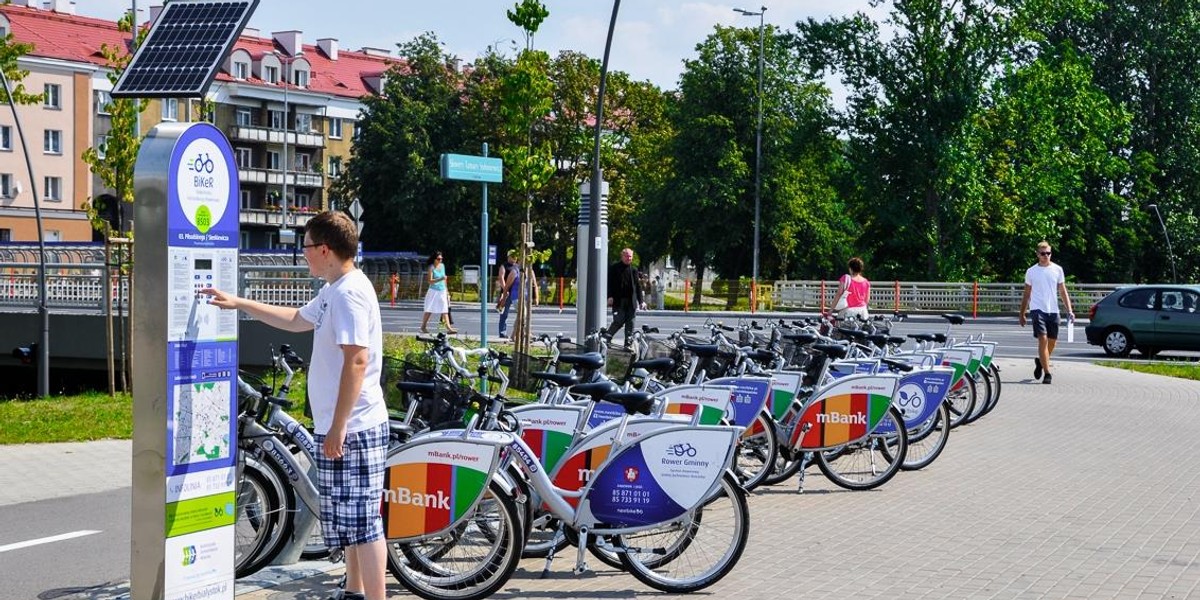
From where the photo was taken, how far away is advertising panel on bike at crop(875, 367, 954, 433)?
11.3 metres

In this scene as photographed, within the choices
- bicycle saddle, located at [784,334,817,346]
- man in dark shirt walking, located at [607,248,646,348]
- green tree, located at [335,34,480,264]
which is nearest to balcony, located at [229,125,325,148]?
green tree, located at [335,34,480,264]

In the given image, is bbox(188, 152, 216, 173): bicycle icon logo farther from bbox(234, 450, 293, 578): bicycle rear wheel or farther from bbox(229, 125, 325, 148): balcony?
bbox(229, 125, 325, 148): balcony

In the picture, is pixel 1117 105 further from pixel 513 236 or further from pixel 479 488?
pixel 479 488

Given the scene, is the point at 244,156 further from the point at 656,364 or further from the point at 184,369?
the point at 184,369

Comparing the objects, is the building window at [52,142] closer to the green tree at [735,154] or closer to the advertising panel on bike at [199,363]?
the green tree at [735,154]

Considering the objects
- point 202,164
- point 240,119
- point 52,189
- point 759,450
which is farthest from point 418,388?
point 240,119

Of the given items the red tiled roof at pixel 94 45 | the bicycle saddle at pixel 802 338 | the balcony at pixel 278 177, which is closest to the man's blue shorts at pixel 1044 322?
the bicycle saddle at pixel 802 338

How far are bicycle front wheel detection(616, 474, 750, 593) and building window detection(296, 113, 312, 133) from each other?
87515mm

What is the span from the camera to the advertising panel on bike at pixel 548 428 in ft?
25.9

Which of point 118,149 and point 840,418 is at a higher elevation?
point 118,149

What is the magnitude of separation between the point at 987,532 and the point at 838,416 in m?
1.49

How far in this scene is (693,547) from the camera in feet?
23.2

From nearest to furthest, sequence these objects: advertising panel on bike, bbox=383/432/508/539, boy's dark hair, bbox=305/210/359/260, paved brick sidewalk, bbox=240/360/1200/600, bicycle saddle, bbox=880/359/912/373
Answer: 1. boy's dark hair, bbox=305/210/359/260
2. advertising panel on bike, bbox=383/432/508/539
3. paved brick sidewalk, bbox=240/360/1200/600
4. bicycle saddle, bbox=880/359/912/373

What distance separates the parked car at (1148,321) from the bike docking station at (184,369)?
24.4 metres
